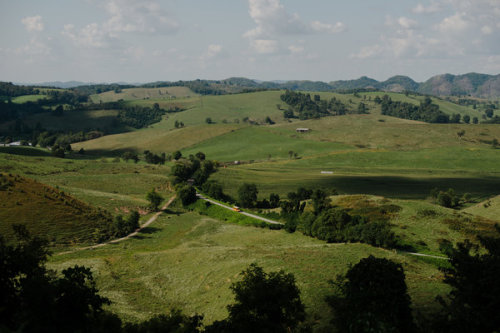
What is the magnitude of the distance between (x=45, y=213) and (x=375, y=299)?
213 feet

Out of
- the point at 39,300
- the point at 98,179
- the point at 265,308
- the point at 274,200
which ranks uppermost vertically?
the point at 39,300

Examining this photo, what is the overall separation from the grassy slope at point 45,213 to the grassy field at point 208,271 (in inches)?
363

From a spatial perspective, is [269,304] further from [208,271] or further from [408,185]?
[408,185]

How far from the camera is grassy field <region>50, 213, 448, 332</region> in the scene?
35750 mm

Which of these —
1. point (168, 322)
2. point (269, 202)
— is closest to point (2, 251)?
point (168, 322)

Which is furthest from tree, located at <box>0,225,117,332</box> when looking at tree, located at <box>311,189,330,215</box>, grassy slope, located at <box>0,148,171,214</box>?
grassy slope, located at <box>0,148,171,214</box>

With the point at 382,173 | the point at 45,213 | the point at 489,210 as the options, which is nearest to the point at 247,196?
the point at 45,213

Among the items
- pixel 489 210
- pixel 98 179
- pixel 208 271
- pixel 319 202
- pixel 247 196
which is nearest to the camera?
pixel 208 271

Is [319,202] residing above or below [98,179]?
above

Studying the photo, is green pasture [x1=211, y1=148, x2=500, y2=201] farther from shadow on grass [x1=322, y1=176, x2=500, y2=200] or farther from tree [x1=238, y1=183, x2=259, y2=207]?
tree [x1=238, y1=183, x2=259, y2=207]

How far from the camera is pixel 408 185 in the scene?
367 ft

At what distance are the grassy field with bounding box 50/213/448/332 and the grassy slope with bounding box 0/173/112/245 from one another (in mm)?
9221

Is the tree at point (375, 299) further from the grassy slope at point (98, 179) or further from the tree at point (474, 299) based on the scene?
the grassy slope at point (98, 179)

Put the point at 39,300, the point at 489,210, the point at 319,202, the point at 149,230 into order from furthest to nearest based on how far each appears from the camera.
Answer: the point at 489,210 → the point at 319,202 → the point at 149,230 → the point at 39,300
